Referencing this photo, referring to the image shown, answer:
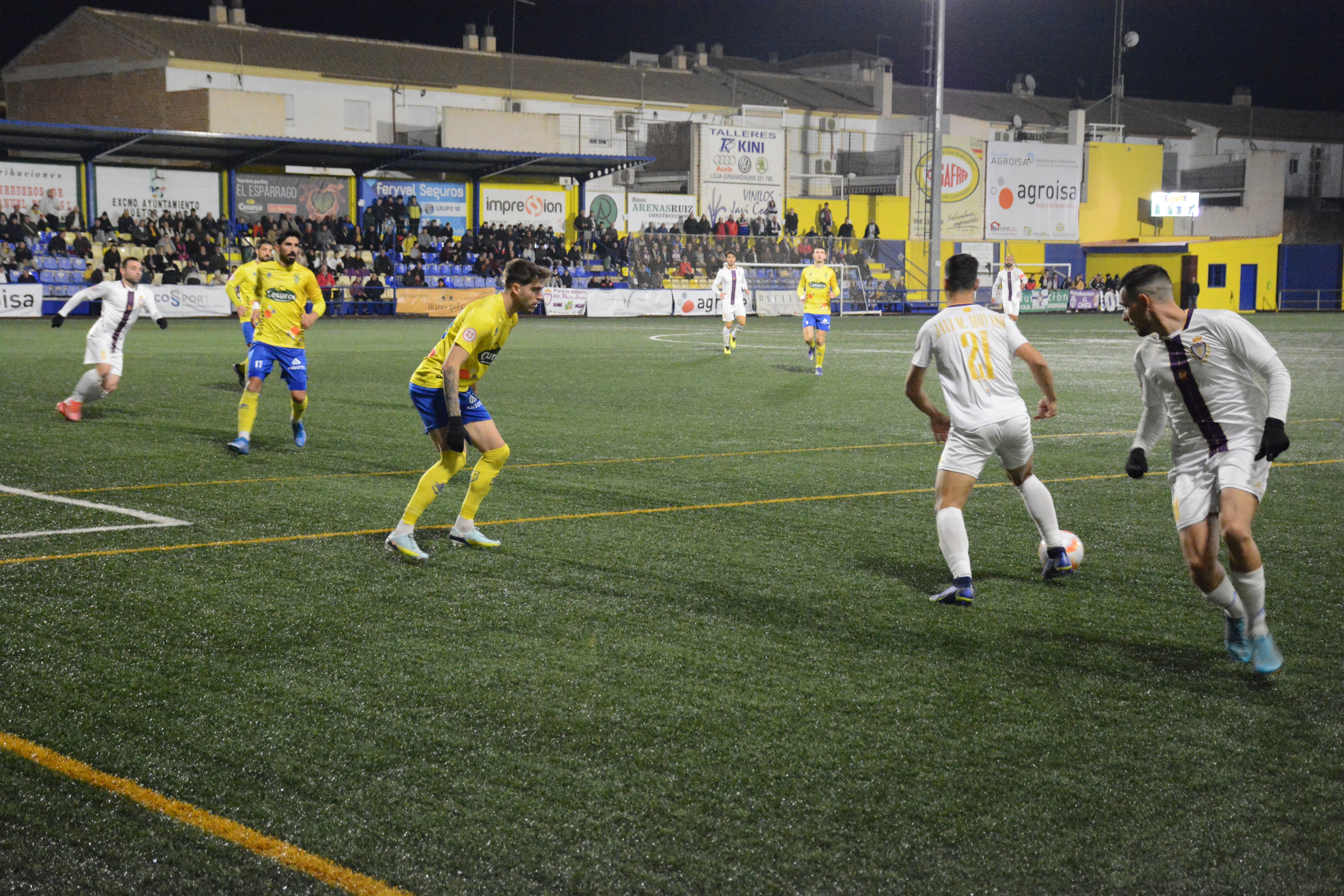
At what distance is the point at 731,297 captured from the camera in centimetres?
2448

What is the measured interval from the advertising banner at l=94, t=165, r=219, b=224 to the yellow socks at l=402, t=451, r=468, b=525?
114 ft

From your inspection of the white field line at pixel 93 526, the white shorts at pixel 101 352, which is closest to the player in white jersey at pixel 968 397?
the white field line at pixel 93 526

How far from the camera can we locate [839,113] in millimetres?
70062

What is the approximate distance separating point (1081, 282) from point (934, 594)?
50.9 metres

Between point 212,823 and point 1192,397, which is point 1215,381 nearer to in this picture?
point 1192,397

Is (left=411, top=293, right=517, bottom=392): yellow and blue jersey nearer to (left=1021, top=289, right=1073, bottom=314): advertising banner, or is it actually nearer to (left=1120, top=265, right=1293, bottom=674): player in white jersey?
(left=1120, top=265, right=1293, bottom=674): player in white jersey

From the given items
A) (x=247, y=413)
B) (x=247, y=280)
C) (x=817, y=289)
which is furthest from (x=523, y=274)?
(x=817, y=289)

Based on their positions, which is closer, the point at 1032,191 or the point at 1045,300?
the point at 1045,300

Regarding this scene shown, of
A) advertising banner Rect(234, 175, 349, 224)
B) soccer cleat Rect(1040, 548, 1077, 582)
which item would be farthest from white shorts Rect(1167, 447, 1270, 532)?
advertising banner Rect(234, 175, 349, 224)

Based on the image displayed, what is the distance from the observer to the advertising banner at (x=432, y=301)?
3872 cm

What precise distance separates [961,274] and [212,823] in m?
4.44

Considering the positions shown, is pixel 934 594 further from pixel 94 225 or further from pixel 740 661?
pixel 94 225

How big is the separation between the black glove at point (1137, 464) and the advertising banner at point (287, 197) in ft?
128

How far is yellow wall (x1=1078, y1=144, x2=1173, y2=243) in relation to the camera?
212 ft
